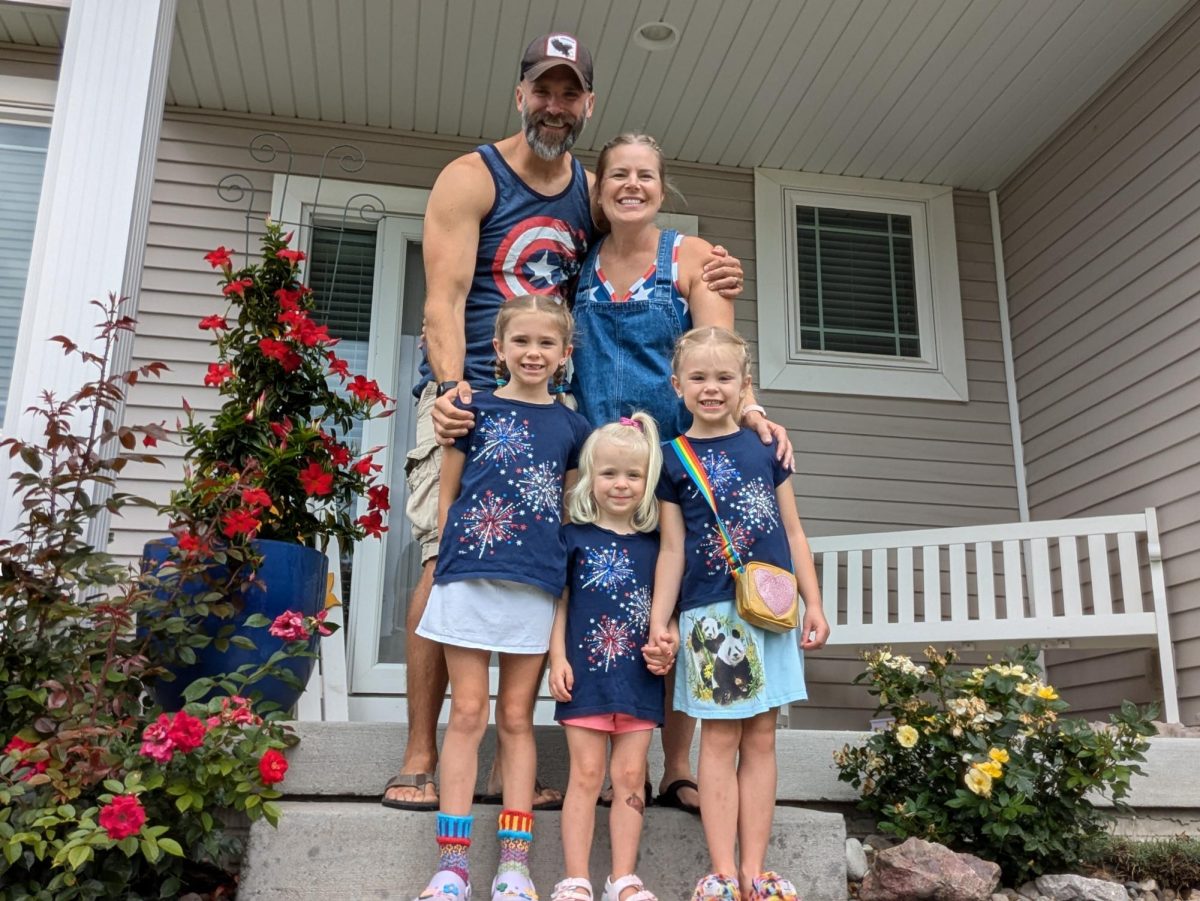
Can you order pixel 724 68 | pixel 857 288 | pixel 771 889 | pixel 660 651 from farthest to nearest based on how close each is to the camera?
pixel 857 288, pixel 724 68, pixel 660 651, pixel 771 889

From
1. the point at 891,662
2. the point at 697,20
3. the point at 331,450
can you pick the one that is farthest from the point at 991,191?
the point at 331,450

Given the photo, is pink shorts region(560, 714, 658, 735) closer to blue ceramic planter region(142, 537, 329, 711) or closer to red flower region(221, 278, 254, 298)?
blue ceramic planter region(142, 537, 329, 711)

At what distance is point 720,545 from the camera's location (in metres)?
1.94


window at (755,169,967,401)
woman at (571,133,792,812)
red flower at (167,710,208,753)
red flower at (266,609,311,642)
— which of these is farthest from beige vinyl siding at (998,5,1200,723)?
red flower at (167,710,208,753)

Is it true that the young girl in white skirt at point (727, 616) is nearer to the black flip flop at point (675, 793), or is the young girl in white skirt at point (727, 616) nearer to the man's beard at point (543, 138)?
the black flip flop at point (675, 793)

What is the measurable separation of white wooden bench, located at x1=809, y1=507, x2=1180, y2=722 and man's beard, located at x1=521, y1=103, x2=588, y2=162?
8.03ft

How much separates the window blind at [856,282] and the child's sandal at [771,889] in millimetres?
3158

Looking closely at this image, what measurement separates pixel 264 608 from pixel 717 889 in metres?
1.14

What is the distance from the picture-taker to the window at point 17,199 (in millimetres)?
2631

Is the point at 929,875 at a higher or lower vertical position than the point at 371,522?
lower

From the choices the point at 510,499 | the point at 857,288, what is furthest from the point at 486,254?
the point at 857,288

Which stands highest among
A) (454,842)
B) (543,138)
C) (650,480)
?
(543,138)

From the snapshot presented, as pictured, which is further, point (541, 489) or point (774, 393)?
point (774, 393)

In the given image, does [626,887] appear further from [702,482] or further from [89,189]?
[89,189]
